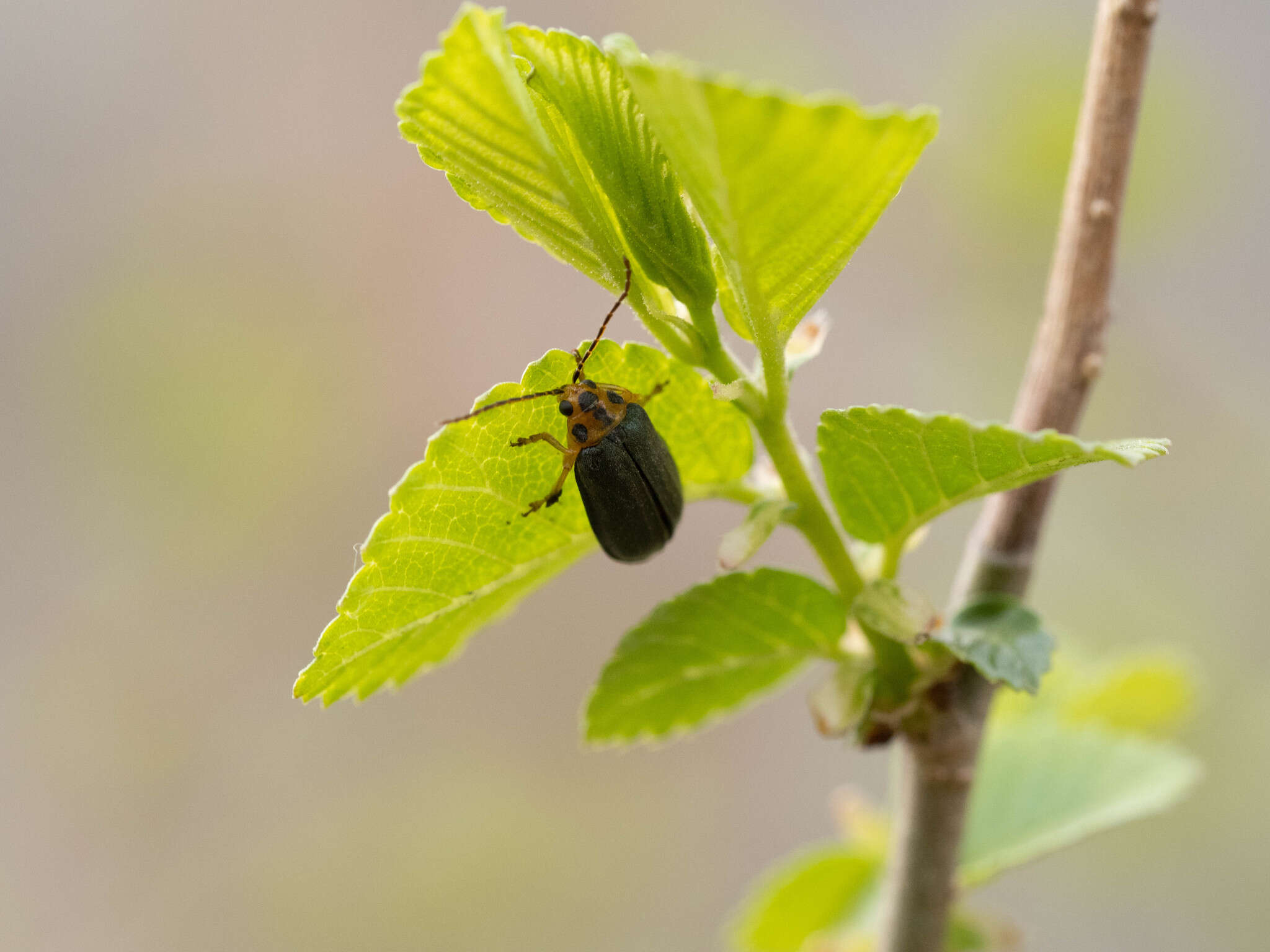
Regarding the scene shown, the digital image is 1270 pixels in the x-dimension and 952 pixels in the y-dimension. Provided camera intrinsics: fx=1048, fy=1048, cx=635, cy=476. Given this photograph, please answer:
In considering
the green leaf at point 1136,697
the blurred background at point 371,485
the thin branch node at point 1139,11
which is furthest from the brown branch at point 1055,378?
the blurred background at point 371,485

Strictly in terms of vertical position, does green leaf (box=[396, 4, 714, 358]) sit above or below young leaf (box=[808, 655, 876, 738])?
above

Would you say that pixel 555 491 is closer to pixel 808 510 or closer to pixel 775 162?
pixel 808 510

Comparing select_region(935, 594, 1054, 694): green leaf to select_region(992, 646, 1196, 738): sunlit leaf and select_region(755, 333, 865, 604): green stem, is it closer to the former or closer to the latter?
select_region(755, 333, 865, 604): green stem

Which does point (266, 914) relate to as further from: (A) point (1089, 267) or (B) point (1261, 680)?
(A) point (1089, 267)

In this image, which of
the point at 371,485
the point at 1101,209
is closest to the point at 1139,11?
the point at 1101,209

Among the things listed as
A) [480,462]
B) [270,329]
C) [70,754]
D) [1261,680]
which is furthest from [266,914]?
[480,462]

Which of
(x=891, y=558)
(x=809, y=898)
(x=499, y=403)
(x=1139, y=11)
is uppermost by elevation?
(x=1139, y=11)

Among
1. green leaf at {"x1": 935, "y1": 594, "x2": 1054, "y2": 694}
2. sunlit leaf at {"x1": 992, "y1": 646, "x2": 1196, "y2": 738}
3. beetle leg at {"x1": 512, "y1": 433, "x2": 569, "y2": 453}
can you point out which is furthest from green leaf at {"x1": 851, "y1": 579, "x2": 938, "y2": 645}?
sunlit leaf at {"x1": 992, "y1": 646, "x2": 1196, "y2": 738}

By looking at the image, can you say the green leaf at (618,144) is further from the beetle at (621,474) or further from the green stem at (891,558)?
the green stem at (891,558)
